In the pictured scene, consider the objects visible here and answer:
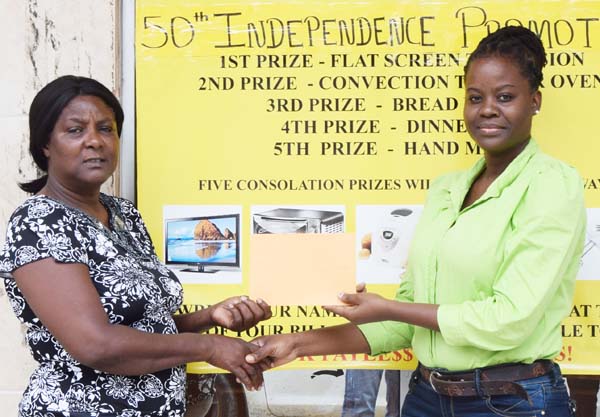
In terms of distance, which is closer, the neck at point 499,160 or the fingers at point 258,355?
the neck at point 499,160

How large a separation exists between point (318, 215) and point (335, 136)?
0.29m

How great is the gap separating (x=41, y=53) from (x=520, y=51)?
1.73 meters

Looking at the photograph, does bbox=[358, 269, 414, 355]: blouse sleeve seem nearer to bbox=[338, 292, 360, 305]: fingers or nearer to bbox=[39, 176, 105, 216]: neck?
bbox=[338, 292, 360, 305]: fingers

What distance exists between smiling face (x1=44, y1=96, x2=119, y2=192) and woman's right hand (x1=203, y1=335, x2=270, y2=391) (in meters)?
0.56

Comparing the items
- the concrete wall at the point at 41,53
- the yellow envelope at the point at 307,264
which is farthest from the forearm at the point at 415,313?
the concrete wall at the point at 41,53

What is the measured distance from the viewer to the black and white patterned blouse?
1.86m

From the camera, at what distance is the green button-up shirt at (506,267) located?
1.88 metres

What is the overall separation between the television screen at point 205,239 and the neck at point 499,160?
98cm

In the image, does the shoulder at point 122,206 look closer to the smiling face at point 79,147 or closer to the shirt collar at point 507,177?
the smiling face at point 79,147

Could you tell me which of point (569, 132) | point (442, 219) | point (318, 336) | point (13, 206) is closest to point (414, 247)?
point (442, 219)

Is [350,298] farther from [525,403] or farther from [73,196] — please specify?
[73,196]

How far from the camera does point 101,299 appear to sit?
6.23ft

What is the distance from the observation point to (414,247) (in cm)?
219

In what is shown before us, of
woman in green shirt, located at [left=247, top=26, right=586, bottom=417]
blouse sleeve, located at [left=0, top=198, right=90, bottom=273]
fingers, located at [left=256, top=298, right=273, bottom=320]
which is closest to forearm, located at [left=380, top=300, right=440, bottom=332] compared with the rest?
woman in green shirt, located at [left=247, top=26, right=586, bottom=417]
